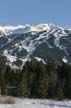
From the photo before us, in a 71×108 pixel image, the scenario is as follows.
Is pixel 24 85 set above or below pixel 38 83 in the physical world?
below

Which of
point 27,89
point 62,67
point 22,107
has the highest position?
point 62,67

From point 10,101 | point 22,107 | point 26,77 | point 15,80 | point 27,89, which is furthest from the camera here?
point 15,80

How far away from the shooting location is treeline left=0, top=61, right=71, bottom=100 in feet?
256

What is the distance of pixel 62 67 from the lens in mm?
94688

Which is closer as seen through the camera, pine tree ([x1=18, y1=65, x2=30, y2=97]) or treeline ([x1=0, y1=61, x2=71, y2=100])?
pine tree ([x1=18, y1=65, x2=30, y2=97])

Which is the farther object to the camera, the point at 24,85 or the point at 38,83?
the point at 38,83

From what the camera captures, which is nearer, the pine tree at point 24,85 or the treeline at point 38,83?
the pine tree at point 24,85

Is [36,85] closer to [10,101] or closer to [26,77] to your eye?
[26,77]

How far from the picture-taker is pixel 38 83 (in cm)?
8206

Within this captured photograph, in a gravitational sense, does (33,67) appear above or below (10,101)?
above

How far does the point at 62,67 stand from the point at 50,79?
7.22 metres

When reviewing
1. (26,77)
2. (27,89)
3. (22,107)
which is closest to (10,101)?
(22,107)

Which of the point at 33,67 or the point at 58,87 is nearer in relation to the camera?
the point at 58,87

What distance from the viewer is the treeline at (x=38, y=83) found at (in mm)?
78000
